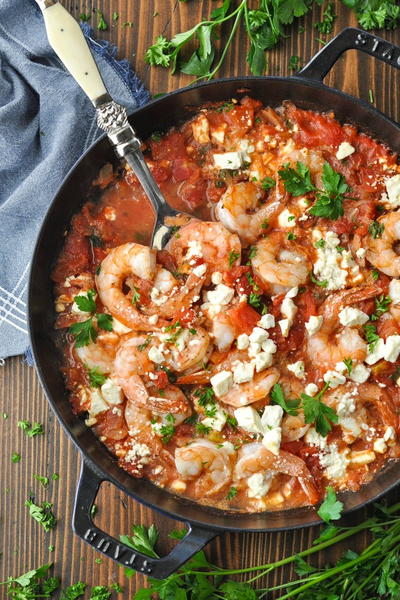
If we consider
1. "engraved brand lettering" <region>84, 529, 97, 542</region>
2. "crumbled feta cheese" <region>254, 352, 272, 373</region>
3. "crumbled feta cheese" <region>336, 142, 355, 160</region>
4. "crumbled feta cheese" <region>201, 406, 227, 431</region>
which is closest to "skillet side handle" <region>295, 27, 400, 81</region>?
"crumbled feta cheese" <region>336, 142, 355, 160</region>

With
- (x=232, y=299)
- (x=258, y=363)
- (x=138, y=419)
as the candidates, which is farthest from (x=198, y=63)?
(x=138, y=419)

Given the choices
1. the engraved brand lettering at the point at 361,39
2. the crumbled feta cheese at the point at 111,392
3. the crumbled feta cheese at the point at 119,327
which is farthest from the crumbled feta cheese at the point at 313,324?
the engraved brand lettering at the point at 361,39

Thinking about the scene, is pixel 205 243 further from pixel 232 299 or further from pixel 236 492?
pixel 236 492

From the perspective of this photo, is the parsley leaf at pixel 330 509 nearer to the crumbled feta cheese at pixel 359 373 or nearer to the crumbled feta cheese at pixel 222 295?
the crumbled feta cheese at pixel 359 373

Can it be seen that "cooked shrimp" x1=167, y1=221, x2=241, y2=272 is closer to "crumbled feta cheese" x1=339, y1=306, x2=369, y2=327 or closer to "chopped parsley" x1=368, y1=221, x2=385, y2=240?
"crumbled feta cheese" x1=339, y1=306, x2=369, y2=327

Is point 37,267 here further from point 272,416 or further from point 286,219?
point 272,416
